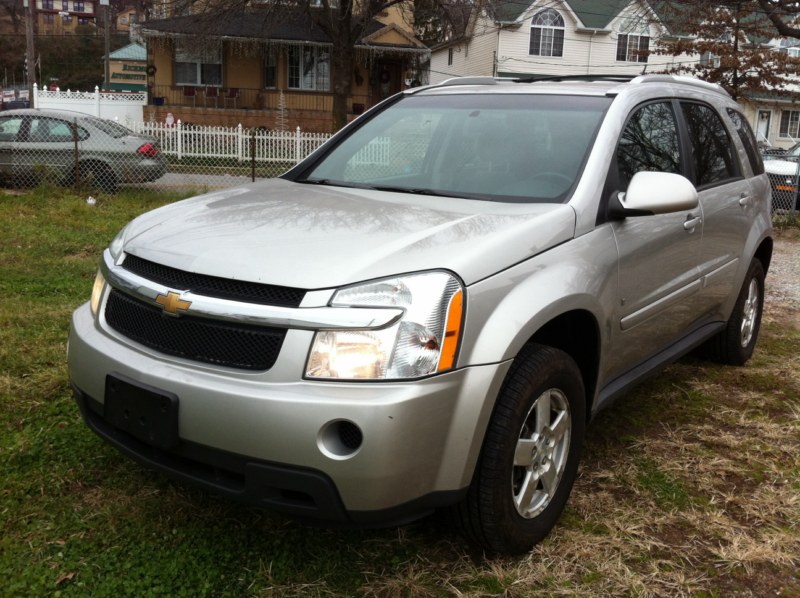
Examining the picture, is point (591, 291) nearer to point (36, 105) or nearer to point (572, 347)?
point (572, 347)

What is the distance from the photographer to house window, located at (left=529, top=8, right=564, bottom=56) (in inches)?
1215

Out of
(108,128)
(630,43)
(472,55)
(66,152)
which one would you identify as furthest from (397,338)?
(472,55)

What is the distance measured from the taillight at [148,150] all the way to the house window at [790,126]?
36.3 m

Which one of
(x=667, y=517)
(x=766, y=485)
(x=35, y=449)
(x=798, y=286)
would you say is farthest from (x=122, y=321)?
(x=798, y=286)

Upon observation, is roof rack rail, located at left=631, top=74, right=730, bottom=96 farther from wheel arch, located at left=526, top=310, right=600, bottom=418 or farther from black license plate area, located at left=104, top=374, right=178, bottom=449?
black license plate area, located at left=104, top=374, right=178, bottom=449

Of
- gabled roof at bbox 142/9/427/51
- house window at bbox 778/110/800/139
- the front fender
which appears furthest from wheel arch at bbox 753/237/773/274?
house window at bbox 778/110/800/139

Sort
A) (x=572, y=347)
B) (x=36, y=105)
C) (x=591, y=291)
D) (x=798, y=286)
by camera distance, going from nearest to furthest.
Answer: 1. (x=591, y=291)
2. (x=572, y=347)
3. (x=798, y=286)
4. (x=36, y=105)

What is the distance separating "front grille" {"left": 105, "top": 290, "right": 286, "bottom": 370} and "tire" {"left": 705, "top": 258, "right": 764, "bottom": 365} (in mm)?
3352

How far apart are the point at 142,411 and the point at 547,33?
31550mm

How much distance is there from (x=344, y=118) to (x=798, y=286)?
16051mm

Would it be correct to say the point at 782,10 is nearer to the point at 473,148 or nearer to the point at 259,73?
the point at 473,148

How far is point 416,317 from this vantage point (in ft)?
7.31

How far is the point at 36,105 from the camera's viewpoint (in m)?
26.3

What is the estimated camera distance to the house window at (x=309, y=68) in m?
27.9
